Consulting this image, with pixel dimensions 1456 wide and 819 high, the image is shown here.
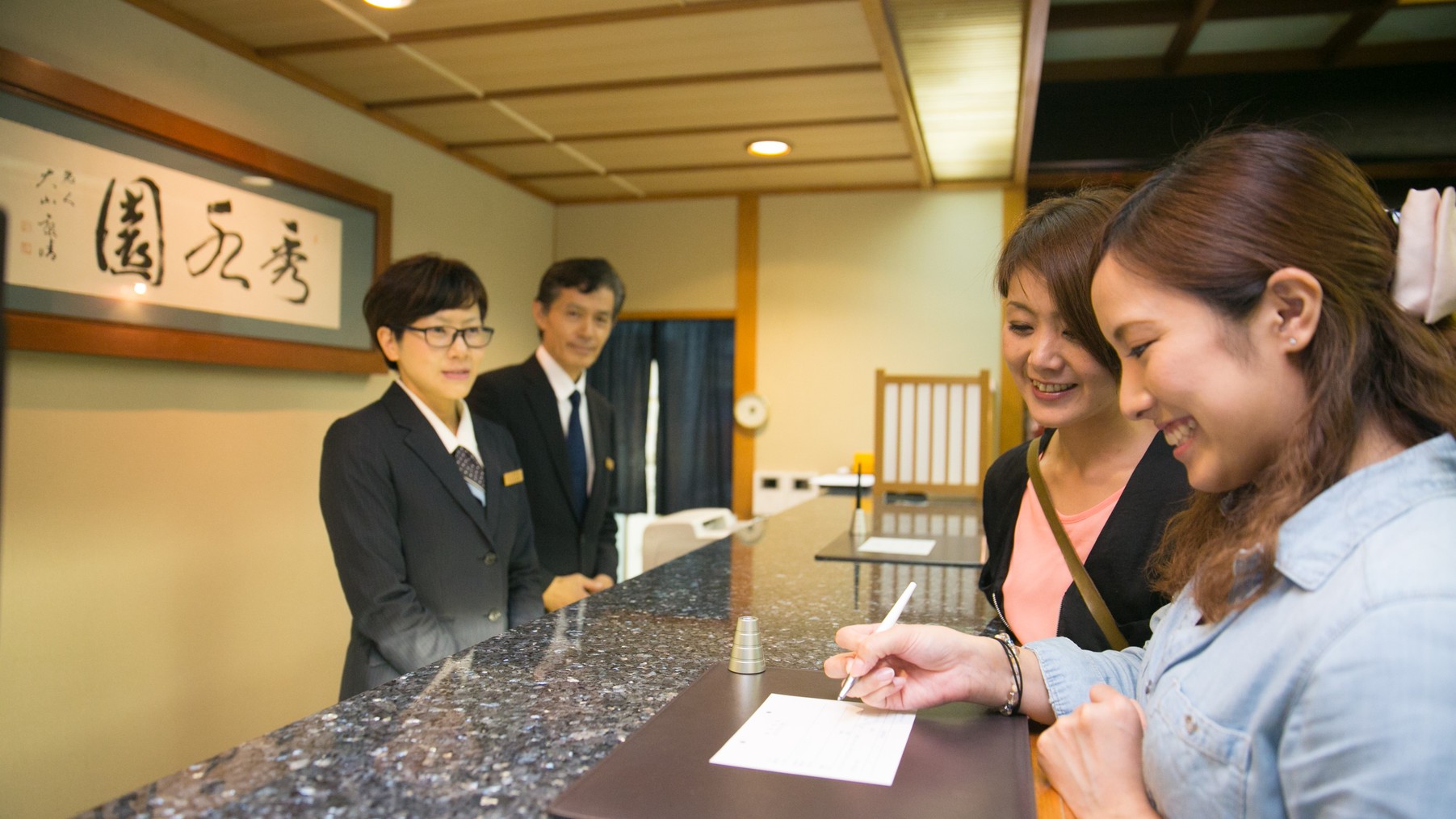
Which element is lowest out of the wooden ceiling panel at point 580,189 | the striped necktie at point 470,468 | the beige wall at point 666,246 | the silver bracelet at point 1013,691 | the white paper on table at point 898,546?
the white paper on table at point 898,546

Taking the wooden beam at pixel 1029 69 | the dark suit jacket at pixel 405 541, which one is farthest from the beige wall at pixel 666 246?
the dark suit jacket at pixel 405 541

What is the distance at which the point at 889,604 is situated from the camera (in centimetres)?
173

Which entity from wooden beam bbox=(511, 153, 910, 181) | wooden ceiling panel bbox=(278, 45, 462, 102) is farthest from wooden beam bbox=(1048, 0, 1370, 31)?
wooden ceiling panel bbox=(278, 45, 462, 102)

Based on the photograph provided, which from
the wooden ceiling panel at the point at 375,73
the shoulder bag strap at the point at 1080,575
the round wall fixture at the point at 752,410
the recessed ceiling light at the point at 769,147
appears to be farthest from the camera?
the round wall fixture at the point at 752,410

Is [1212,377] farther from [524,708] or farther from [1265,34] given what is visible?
[1265,34]

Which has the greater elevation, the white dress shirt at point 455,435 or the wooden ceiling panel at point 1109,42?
the wooden ceiling panel at point 1109,42

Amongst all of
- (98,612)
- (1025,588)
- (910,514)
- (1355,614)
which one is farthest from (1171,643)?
(98,612)

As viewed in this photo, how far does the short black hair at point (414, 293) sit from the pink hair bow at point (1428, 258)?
5.85ft

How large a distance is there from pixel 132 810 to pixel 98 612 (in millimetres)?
2281

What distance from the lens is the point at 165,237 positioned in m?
2.82

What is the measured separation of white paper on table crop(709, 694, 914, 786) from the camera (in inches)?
34.6

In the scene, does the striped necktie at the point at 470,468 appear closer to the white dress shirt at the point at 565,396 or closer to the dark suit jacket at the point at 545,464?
the dark suit jacket at the point at 545,464

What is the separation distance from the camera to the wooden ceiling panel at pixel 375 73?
3.18 meters

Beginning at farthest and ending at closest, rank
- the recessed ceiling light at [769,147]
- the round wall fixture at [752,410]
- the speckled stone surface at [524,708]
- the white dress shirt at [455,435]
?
the round wall fixture at [752,410], the recessed ceiling light at [769,147], the white dress shirt at [455,435], the speckled stone surface at [524,708]
